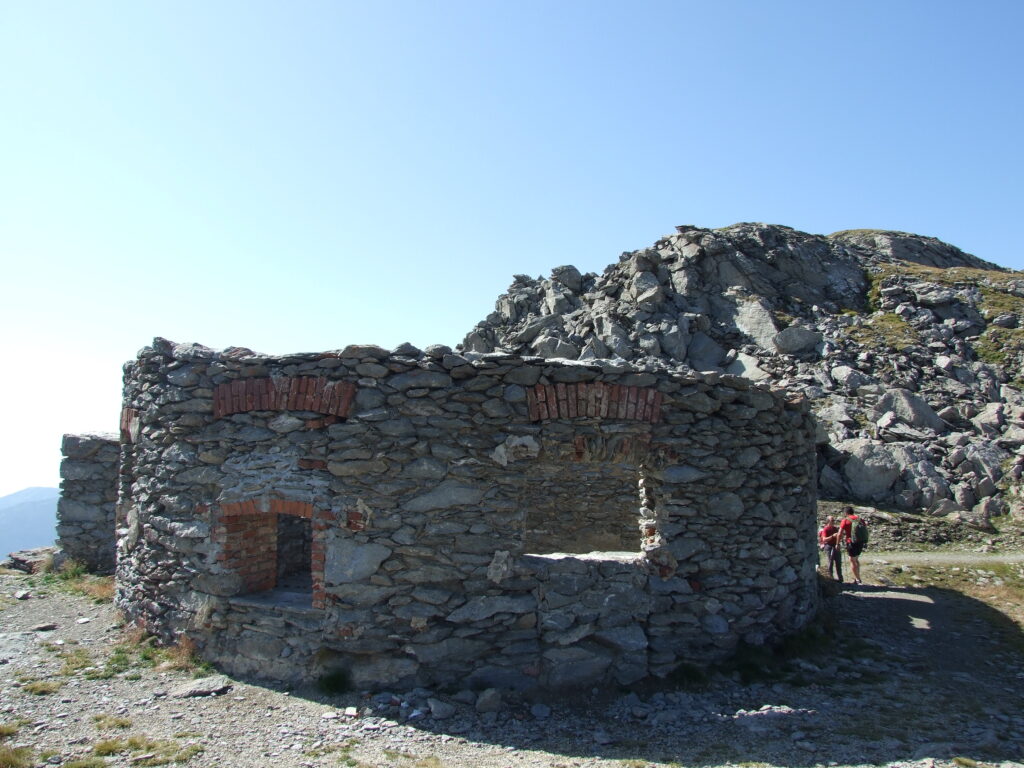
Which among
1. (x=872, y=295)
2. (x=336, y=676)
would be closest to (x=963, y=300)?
(x=872, y=295)

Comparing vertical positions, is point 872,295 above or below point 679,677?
above

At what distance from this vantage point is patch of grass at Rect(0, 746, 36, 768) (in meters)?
→ 4.90

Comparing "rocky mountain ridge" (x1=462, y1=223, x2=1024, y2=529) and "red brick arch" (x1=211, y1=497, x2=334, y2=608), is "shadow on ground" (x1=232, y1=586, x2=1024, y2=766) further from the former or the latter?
"rocky mountain ridge" (x1=462, y1=223, x2=1024, y2=529)

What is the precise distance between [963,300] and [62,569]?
3193 cm

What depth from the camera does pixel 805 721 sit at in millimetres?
6039

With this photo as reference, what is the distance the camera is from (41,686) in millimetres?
6398

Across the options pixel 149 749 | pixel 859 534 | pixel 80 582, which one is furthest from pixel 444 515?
pixel 859 534

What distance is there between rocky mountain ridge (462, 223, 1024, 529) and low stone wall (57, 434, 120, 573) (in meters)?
16.4

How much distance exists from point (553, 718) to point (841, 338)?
916 inches

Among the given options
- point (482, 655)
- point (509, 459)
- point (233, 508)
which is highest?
point (509, 459)

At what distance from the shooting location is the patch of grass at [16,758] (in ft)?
16.1

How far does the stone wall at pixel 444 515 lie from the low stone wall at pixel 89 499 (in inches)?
190

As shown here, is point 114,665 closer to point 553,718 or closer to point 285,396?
point 285,396

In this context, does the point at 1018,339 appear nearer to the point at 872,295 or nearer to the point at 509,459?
the point at 872,295
